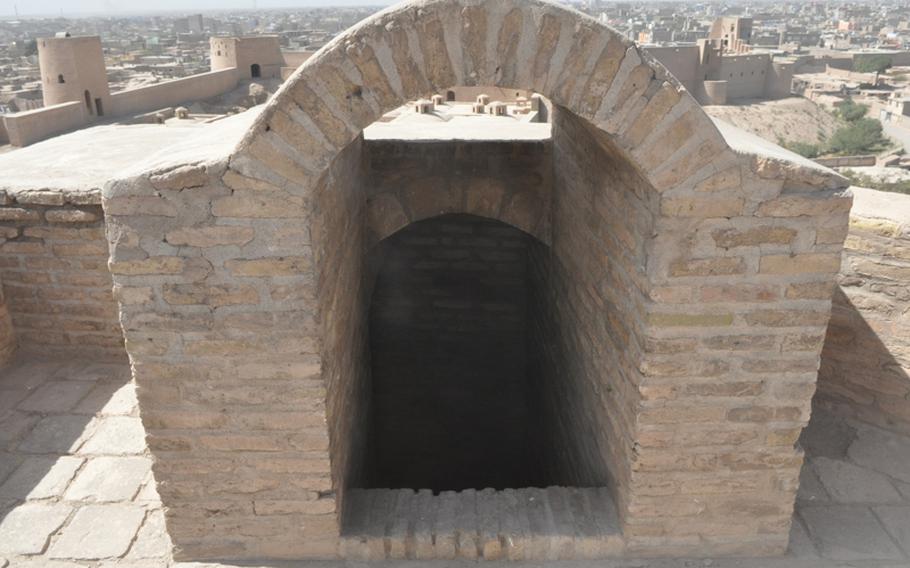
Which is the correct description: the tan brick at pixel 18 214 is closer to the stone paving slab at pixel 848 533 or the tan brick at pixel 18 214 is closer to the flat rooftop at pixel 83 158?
the flat rooftop at pixel 83 158

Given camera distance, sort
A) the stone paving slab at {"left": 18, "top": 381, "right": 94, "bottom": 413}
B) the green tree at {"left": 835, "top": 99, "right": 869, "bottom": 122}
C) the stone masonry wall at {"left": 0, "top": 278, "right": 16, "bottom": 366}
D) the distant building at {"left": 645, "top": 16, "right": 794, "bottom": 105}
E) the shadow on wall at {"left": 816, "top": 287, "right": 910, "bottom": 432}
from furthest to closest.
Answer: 1. the green tree at {"left": 835, "top": 99, "right": 869, "bottom": 122}
2. the distant building at {"left": 645, "top": 16, "right": 794, "bottom": 105}
3. the stone masonry wall at {"left": 0, "top": 278, "right": 16, "bottom": 366}
4. the stone paving slab at {"left": 18, "top": 381, "right": 94, "bottom": 413}
5. the shadow on wall at {"left": 816, "top": 287, "right": 910, "bottom": 432}

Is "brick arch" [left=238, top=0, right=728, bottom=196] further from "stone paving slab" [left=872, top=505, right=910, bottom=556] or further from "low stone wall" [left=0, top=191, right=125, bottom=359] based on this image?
"low stone wall" [left=0, top=191, right=125, bottom=359]

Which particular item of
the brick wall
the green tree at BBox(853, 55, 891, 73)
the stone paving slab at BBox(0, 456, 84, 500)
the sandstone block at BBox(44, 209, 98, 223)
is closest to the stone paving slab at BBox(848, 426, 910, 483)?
the brick wall

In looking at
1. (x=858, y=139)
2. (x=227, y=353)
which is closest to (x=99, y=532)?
(x=227, y=353)

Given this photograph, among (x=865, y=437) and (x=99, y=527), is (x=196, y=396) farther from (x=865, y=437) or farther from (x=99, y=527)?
(x=865, y=437)

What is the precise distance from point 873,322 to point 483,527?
9.51 ft

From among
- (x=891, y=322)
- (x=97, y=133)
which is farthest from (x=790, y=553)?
(x=97, y=133)

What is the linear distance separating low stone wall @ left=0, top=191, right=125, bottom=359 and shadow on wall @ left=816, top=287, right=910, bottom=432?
16.8 ft

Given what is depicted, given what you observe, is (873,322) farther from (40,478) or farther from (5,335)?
(5,335)

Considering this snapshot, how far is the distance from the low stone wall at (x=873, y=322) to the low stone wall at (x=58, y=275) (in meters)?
5.09

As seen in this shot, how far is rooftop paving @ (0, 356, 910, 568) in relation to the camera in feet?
11.4

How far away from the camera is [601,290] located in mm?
3795

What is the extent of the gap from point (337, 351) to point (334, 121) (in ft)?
4.55

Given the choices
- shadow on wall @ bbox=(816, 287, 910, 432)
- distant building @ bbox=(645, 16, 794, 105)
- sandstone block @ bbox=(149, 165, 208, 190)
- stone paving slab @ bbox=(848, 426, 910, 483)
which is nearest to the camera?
sandstone block @ bbox=(149, 165, 208, 190)
